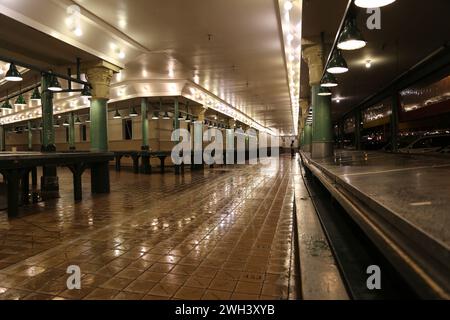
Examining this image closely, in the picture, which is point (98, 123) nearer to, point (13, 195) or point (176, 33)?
point (176, 33)

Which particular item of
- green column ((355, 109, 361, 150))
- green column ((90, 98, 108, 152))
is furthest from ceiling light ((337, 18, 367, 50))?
green column ((355, 109, 361, 150))

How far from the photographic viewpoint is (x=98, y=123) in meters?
9.70

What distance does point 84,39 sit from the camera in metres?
7.84

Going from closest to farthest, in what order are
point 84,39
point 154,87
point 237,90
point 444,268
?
point 444,268 < point 84,39 < point 154,87 < point 237,90

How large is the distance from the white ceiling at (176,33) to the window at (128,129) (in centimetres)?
917

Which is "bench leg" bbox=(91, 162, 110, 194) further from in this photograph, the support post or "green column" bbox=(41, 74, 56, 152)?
the support post

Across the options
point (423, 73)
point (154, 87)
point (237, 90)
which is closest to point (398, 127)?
point (423, 73)

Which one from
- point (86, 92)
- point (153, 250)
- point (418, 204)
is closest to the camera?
point (418, 204)

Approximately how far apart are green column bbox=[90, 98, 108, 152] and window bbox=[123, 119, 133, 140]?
12.3 meters

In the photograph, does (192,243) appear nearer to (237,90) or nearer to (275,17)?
(275,17)

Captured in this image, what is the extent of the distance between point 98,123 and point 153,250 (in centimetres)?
695

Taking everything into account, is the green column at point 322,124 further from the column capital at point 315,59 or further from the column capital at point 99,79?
the column capital at point 99,79

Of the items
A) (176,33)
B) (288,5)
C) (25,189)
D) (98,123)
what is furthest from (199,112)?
(288,5)
